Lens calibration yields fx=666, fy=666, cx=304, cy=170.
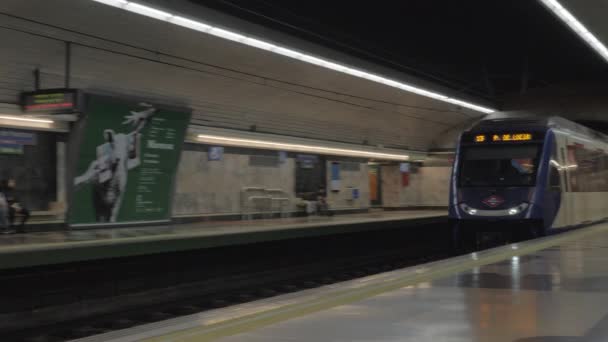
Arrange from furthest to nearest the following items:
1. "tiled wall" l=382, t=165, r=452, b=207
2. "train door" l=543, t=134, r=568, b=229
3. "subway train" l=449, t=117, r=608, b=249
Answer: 1. "tiled wall" l=382, t=165, r=452, b=207
2. "train door" l=543, t=134, r=568, b=229
3. "subway train" l=449, t=117, r=608, b=249

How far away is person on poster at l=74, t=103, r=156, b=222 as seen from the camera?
1262 cm

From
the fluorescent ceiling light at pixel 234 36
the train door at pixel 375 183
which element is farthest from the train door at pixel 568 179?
the train door at pixel 375 183

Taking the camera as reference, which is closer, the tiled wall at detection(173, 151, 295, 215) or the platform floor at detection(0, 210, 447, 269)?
the platform floor at detection(0, 210, 447, 269)

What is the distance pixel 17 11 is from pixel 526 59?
15.7 metres

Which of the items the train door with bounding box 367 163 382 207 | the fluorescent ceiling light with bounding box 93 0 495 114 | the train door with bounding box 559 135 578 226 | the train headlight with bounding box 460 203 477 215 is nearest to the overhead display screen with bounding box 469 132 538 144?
the train door with bounding box 559 135 578 226

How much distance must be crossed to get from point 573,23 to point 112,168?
350 inches

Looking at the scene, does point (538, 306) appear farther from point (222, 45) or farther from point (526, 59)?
point (526, 59)

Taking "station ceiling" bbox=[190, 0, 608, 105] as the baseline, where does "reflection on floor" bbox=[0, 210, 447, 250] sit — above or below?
below

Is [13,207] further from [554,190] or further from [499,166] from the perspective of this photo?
[554,190]

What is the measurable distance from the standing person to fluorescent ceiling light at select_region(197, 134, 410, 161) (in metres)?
4.50

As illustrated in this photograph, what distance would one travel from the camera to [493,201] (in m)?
12.5

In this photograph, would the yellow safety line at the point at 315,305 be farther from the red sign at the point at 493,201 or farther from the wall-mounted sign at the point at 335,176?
the wall-mounted sign at the point at 335,176

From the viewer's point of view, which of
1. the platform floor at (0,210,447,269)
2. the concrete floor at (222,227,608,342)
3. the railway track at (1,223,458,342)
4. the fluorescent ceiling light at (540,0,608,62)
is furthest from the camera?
the fluorescent ceiling light at (540,0,608,62)

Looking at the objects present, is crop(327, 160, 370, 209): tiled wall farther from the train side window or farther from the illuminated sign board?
the train side window
